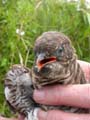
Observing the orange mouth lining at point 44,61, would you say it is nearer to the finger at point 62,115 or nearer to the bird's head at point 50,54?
the bird's head at point 50,54

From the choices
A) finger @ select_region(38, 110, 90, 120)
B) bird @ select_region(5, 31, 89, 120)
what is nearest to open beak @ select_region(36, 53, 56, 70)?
bird @ select_region(5, 31, 89, 120)

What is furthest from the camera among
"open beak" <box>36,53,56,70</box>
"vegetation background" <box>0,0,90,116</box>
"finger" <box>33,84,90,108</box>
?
"vegetation background" <box>0,0,90,116</box>

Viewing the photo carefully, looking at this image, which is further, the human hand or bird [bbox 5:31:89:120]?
the human hand

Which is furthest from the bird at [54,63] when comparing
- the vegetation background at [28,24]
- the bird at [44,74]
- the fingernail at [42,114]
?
the vegetation background at [28,24]

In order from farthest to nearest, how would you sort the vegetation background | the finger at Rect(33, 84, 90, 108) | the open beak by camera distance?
the vegetation background, the finger at Rect(33, 84, 90, 108), the open beak

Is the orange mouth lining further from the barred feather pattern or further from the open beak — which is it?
the barred feather pattern

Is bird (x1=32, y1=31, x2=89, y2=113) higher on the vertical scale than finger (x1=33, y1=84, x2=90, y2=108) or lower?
higher
